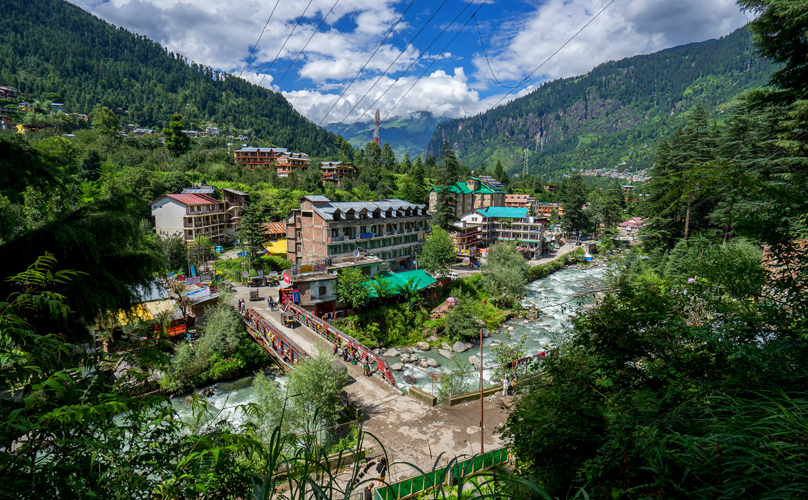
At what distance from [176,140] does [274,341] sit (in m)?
59.3

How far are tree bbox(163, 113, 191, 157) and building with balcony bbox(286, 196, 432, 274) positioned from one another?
4128cm

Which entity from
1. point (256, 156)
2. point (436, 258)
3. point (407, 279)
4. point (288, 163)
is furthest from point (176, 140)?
point (407, 279)

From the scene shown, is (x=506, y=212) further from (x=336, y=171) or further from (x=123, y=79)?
(x=123, y=79)

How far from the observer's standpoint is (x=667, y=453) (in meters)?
2.68

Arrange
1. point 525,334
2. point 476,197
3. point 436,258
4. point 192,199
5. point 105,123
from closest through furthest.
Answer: point 525,334 < point 436,258 < point 192,199 < point 105,123 < point 476,197

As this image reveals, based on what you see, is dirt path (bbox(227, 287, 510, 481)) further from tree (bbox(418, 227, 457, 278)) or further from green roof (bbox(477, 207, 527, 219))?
green roof (bbox(477, 207, 527, 219))

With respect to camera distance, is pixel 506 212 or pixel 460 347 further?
pixel 506 212

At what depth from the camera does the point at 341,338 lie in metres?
18.7

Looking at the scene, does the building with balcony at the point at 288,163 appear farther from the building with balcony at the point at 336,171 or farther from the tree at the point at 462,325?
the tree at the point at 462,325

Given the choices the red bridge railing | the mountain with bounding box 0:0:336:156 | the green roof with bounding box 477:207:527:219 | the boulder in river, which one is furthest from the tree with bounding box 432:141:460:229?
the mountain with bounding box 0:0:336:156

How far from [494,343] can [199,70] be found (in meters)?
188

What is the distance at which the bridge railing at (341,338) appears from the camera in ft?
52.8

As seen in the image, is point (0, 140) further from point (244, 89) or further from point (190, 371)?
point (244, 89)

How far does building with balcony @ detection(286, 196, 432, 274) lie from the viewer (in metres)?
31.3
